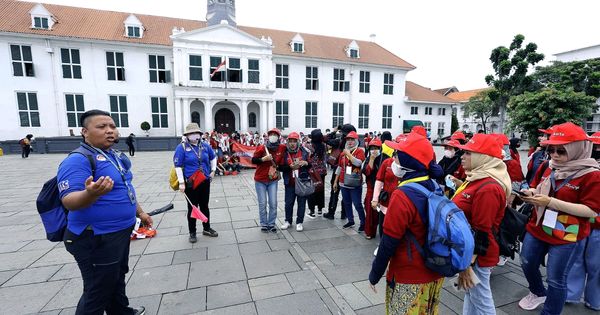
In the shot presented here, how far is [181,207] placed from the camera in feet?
22.4

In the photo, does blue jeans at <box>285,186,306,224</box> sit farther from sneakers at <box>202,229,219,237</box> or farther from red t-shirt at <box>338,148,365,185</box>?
sneakers at <box>202,229,219,237</box>

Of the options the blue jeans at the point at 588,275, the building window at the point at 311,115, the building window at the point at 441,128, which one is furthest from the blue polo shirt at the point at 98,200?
the building window at the point at 441,128

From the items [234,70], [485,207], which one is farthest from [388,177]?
[234,70]

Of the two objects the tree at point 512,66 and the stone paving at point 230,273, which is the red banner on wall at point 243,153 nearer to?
the stone paving at point 230,273

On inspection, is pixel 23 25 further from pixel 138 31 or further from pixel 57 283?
pixel 57 283

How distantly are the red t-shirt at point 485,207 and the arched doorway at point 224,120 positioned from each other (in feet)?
82.1

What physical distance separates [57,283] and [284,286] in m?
2.87

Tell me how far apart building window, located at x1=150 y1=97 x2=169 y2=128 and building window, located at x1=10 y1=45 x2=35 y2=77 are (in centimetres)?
838

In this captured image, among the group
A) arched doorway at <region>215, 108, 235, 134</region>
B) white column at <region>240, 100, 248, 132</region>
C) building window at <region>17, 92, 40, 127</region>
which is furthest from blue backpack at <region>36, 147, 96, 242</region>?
building window at <region>17, 92, 40, 127</region>

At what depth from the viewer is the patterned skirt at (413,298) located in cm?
199

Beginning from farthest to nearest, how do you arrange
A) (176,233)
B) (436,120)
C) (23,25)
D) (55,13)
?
1. (436,120)
2. (55,13)
3. (23,25)
4. (176,233)

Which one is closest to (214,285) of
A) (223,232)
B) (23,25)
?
(223,232)

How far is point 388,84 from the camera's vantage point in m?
29.9

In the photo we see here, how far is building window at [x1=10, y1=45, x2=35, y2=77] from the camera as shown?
2023 cm
